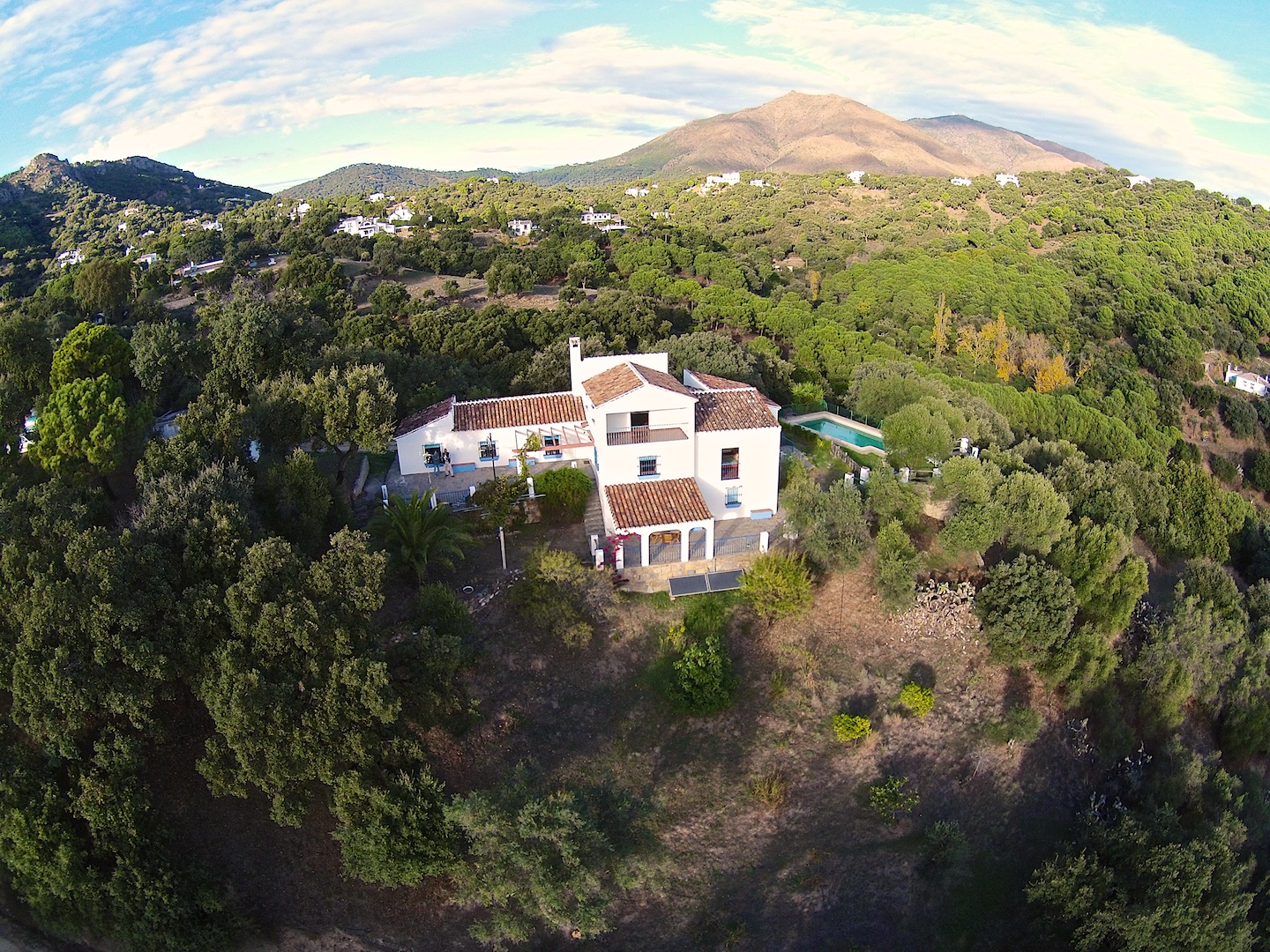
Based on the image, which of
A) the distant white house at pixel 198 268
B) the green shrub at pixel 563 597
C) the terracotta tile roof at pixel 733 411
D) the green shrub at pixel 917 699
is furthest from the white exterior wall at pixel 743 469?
the distant white house at pixel 198 268

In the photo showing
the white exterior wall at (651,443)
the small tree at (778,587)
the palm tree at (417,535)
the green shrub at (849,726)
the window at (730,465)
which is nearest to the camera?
the green shrub at (849,726)

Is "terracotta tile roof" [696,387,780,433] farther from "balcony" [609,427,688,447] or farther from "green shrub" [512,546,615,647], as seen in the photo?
"green shrub" [512,546,615,647]

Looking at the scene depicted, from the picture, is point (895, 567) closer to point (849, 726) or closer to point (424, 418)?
point (849, 726)

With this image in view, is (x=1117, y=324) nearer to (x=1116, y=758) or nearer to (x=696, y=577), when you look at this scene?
(x=1116, y=758)

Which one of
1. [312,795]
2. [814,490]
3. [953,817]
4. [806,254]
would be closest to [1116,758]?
[953,817]

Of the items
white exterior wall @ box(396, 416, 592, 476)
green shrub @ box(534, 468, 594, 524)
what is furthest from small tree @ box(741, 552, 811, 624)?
white exterior wall @ box(396, 416, 592, 476)

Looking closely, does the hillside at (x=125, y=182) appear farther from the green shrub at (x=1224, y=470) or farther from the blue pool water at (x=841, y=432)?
the green shrub at (x=1224, y=470)

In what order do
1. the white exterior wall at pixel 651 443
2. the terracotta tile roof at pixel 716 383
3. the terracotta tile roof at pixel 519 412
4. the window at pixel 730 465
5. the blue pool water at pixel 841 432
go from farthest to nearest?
1. the blue pool water at pixel 841 432
2. the terracotta tile roof at pixel 716 383
3. the terracotta tile roof at pixel 519 412
4. the window at pixel 730 465
5. the white exterior wall at pixel 651 443
